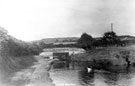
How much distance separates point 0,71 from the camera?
3434 cm

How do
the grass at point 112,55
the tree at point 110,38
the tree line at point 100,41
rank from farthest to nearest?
the tree line at point 100,41 → the tree at point 110,38 → the grass at point 112,55

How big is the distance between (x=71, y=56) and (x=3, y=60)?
176 ft

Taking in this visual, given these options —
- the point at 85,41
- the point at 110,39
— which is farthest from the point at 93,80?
the point at 85,41

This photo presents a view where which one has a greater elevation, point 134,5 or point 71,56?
point 134,5

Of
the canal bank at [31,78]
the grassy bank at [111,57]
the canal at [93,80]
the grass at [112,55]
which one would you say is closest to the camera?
the canal bank at [31,78]

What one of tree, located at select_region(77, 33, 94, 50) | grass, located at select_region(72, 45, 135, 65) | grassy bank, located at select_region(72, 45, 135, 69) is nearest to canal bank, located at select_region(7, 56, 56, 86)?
grassy bank, located at select_region(72, 45, 135, 69)

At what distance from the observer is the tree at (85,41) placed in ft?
317

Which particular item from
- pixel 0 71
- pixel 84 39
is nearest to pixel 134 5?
pixel 0 71

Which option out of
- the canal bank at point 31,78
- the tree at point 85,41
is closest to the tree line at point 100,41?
the tree at point 85,41

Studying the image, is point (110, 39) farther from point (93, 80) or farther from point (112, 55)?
point (93, 80)

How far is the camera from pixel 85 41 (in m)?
98.1

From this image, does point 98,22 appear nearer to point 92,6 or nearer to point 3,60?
point 92,6

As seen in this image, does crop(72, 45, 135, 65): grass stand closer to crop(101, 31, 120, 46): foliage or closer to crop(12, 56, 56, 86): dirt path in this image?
crop(101, 31, 120, 46): foliage

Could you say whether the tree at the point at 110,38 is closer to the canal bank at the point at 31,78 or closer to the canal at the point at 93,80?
the canal at the point at 93,80
